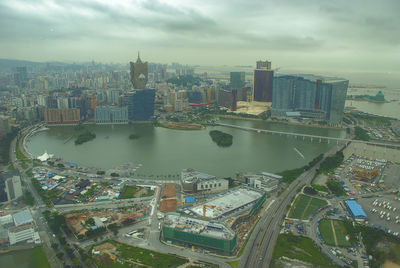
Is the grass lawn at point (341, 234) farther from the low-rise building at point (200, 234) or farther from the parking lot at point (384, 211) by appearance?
the low-rise building at point (200, 234)

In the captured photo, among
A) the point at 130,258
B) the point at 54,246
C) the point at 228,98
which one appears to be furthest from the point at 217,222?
the point at 228,98

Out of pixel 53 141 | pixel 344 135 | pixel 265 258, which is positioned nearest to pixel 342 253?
pixel 265 258

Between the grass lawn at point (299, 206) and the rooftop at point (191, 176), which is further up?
the rooftop at point (191, 176)

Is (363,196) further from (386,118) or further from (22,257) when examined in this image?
(386,118)

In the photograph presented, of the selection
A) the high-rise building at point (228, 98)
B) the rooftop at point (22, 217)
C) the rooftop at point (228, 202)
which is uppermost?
the high-rise building at point (228, 98)

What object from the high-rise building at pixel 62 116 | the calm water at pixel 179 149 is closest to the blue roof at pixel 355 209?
the calm water at pixel 179 149
